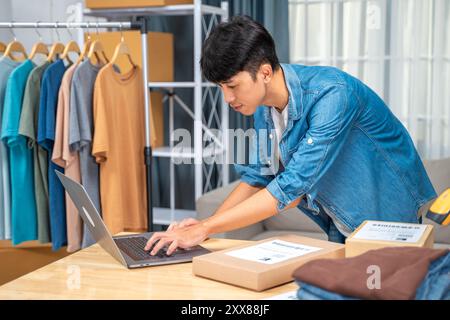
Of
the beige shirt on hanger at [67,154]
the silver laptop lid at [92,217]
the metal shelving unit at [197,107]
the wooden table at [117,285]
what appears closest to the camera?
the wooden table at [117,285]

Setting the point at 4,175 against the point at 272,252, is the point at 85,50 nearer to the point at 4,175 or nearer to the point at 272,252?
the point at 4,175

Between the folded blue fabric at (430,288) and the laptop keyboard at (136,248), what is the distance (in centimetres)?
53

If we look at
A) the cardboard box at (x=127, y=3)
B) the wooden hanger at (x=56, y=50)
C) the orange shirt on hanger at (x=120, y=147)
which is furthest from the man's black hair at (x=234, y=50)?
the cardboard box at (x=127, y=3)

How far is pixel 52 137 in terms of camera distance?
2.71m

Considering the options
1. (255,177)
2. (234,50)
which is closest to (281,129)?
(255,177)

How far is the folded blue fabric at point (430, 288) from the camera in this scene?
100 cm

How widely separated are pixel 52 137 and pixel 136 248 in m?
1.32

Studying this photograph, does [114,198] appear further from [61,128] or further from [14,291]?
[14,291]

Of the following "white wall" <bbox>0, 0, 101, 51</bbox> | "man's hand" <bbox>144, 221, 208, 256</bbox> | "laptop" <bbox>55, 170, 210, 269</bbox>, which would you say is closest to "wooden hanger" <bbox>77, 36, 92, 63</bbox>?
"white wall" <bbox>0, 0, 101, 51</bbox>

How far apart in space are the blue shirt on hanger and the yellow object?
1.97 m

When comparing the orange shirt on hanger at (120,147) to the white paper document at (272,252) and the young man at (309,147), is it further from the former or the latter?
the white paper document at (272,252)
